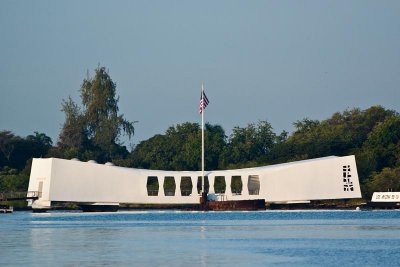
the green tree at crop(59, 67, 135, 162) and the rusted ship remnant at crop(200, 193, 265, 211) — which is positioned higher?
the green tree at crop(59, 67, 135, 162)

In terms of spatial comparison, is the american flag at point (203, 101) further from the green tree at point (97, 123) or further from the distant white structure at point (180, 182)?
the green tree at point (97, 123)

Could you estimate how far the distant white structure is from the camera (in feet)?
321

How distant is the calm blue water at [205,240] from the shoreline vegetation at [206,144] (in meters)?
23.1

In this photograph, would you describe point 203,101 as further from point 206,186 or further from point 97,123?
point 97,123

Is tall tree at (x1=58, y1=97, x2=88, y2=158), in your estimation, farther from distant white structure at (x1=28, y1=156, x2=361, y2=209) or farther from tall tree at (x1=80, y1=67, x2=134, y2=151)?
distant white structure at (x1=28, y1=156, x2=361, y2=209)

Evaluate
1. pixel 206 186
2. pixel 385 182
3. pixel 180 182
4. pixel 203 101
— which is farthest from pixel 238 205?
pixel 385 182

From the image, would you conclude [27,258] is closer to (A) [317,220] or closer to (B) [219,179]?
(A) [317,220]

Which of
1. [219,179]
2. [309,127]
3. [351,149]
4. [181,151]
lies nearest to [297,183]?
[219,179]

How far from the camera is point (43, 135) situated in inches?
6260

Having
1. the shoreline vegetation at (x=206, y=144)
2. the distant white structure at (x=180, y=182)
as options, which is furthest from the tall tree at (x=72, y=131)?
the distant white structure at (x=180, y=182)

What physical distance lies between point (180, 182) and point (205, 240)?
138ft

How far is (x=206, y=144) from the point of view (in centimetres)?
12581

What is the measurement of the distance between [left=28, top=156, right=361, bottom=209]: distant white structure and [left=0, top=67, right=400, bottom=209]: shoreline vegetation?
734 cm

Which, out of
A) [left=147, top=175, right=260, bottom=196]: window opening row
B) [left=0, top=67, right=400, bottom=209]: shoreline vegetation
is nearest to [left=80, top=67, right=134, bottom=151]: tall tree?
[left=0, top=67, right=400, bottom=209]: shoreline vegetation
